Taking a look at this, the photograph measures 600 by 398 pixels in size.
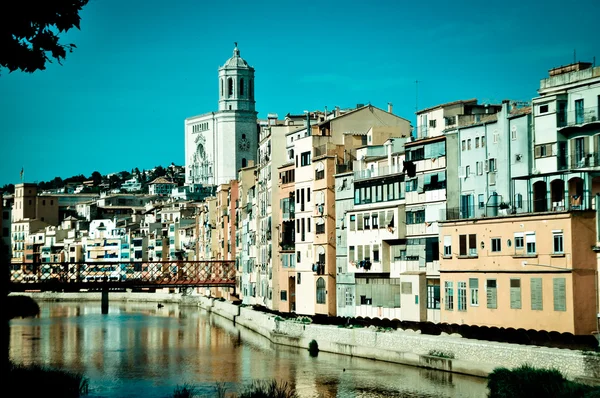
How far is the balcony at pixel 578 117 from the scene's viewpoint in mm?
34781

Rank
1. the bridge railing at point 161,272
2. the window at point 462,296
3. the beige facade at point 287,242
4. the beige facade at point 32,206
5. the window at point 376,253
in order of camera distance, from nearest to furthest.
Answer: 1. the window at point 462,296
2. the window at point 376,253
3. the beige facade at point 287,242
4. the bridge railing at point 161,272
5. the beige facade at point 32,206

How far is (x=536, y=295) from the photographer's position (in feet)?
112

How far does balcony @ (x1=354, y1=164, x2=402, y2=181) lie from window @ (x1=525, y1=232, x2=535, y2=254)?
33.2 ft

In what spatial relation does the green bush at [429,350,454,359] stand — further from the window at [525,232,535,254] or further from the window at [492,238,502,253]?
the window at [525,232,535,254]

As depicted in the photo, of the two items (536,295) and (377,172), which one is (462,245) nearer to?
(536,295)

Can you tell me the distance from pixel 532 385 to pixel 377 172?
20196 mm

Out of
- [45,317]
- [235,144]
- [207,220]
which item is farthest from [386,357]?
[235,144]

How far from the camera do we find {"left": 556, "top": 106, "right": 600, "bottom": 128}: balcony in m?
34.8

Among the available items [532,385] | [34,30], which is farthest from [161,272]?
[34,30]

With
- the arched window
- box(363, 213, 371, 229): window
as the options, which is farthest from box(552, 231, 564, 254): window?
the arched window

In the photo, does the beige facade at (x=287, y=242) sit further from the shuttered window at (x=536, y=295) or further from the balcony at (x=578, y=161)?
the shuttered window at (x=536, y=295)

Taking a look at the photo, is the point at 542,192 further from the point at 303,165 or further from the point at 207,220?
the point at 207,220

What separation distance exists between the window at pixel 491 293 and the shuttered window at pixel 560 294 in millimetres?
3324

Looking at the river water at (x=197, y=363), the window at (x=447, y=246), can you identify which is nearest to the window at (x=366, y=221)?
the river water at (x=197, y=363)
